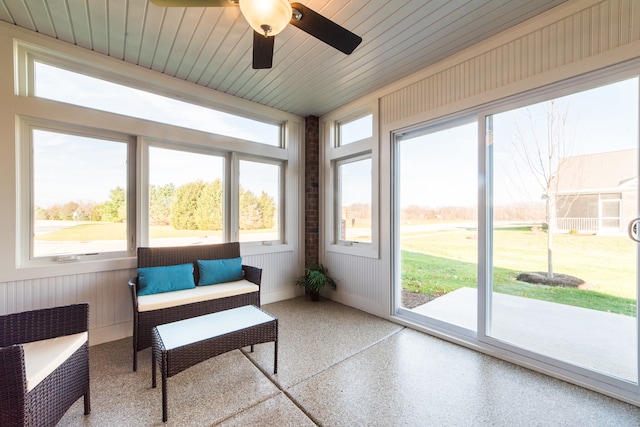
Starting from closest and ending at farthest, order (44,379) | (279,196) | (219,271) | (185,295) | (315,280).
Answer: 1. (44,379)
2. (185,295)
3. (219,271)
4. (315,280)
5. (279,196)

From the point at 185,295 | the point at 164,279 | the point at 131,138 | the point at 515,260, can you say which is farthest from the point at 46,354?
the point at 515,260

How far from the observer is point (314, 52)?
8.26 feet

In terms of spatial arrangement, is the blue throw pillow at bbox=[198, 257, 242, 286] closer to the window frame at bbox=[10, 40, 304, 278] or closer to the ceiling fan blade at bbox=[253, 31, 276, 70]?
the window frame at bbox=[10, 40, 304, 278]

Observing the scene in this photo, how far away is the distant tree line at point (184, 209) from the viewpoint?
262cm

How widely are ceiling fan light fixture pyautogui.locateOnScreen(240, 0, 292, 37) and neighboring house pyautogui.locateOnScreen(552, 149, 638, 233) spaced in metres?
2.49

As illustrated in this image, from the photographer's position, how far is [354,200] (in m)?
3.89

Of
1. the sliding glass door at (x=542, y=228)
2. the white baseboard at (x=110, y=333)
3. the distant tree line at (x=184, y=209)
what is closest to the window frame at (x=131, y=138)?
the distant tree line at (x=184, y=209)

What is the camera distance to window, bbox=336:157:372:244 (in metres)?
3.71

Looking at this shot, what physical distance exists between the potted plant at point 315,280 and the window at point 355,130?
204 cm

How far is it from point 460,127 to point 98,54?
3.90 m

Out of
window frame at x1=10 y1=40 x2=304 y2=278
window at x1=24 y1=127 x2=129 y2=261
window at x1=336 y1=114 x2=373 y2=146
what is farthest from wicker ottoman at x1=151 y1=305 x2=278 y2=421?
window at x1=336 y1=114 x2=373 y2=146

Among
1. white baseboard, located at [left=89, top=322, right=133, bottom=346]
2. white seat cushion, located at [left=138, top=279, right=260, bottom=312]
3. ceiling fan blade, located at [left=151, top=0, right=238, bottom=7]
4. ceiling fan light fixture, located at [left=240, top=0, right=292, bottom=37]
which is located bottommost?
white baseboard, located at [left=89, top=322, right=133, bottom=346]

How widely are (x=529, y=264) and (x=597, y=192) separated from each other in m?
0.77

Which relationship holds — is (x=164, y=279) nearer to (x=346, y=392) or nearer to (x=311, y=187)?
(x=346, y=392)
